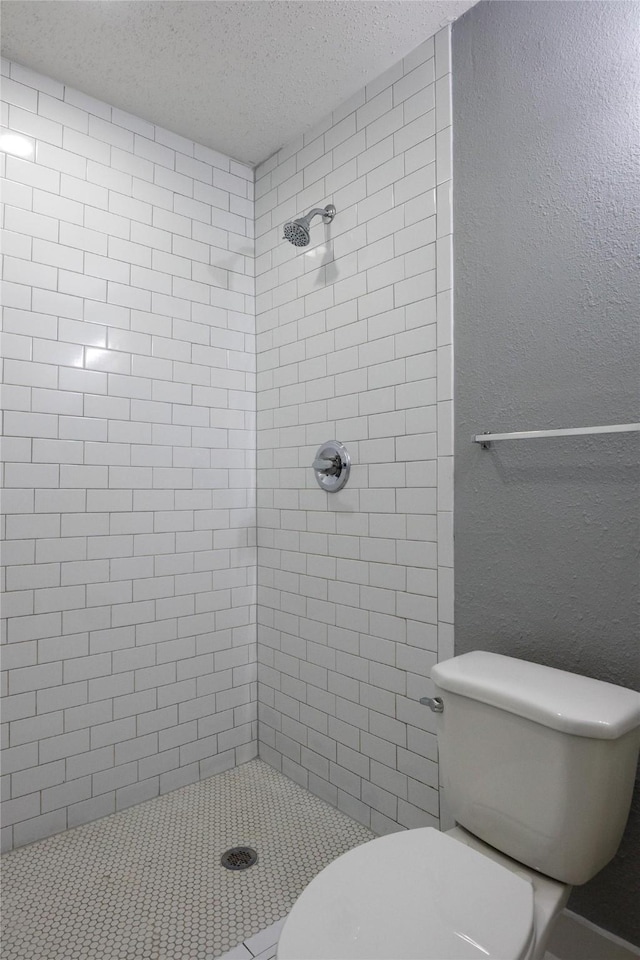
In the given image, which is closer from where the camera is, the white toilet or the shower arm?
the white toilet

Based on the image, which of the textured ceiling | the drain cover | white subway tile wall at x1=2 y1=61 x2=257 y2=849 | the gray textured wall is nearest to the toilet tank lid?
the gray textured wall

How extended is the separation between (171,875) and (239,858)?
21 cm

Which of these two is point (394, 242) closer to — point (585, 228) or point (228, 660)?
point (585, 228)

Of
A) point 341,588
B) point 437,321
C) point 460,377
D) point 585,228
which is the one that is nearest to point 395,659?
point 341,588

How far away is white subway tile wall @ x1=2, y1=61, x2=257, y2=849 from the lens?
1.90m

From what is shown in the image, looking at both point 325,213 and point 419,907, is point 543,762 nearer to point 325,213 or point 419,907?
point 419,907

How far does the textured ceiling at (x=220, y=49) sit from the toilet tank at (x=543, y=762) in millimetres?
1910

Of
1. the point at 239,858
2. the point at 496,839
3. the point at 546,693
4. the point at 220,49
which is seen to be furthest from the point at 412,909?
the point at 220,49

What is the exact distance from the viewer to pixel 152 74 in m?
1.94

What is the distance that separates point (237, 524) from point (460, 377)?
121 centimetres

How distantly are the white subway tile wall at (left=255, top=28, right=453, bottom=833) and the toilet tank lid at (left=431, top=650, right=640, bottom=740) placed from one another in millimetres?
341

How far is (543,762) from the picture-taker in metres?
1.14

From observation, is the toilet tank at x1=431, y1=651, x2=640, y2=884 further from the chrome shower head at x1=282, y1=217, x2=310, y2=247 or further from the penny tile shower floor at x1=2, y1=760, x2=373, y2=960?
the chrome shower head at x1=282, y1=217, x2=310, y2=247

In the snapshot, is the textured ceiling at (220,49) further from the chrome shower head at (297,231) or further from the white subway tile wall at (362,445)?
the chrome shower head at (297,231)
